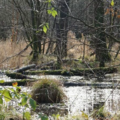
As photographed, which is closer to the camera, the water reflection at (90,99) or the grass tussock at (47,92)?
the water reflection at (90,99)

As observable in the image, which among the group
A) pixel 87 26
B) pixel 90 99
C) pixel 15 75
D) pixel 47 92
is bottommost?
pixel 90 99

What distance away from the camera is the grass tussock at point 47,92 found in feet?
22.3

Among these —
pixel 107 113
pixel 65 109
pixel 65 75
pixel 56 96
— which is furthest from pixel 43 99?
pixel 65 75

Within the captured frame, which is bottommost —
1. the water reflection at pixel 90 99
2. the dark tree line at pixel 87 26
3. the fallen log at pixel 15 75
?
the water reflection at pixel 90 99

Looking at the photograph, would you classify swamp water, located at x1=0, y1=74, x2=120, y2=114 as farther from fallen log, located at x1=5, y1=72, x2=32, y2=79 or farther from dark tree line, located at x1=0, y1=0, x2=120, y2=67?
fallen log, located at x1=5, y1=72, x2=32, y2=79

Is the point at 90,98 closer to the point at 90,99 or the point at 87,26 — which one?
the point at 90,99

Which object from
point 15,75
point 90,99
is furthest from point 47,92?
point 15,75

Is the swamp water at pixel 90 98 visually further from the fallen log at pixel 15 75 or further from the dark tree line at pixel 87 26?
the fallen log at pixel 15 75

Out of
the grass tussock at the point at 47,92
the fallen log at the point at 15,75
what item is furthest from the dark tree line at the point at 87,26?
the fallen log at the point at 15,75

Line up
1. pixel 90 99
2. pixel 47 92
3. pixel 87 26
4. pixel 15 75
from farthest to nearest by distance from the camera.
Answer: pixel 15 75 → pixel 90 99 → pixel 47 92 → pixel 87 26

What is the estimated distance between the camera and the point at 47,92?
673cm

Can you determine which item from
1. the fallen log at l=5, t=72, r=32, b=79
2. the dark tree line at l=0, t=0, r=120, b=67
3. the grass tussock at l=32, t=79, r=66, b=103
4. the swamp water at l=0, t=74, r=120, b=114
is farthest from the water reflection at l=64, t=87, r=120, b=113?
the fallen log at l=5, t=72, r=32, b=79

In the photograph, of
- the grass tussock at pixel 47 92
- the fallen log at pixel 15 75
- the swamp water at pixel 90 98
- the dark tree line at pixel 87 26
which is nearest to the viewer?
the dark tree line at pixel 87 26

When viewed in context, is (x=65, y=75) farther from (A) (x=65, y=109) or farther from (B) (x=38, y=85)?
(A) (x=65, y=109)
